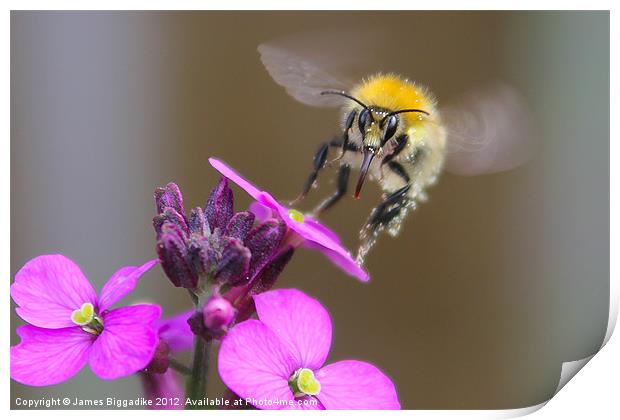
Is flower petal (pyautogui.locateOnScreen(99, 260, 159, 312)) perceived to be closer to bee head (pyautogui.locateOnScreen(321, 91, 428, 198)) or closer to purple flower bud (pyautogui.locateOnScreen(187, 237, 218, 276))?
purple flower bud (pyautogui.locateOnScreen(187, 237, 218, 276))

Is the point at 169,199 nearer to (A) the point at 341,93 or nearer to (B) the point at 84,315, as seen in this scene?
(B) the point at 84,315

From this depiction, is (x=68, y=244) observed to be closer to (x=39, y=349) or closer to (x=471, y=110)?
(x=39, y=349)

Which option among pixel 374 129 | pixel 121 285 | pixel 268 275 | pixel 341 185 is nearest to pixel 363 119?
pixel 374 129

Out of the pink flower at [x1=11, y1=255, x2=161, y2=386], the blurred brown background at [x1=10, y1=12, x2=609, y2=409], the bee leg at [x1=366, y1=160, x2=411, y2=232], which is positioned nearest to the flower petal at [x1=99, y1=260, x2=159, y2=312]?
the pink flower at [x1=11, y1=255, x2=161, y2=386]

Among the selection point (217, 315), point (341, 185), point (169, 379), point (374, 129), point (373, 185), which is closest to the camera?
point (217, 315)

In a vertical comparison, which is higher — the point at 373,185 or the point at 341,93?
the point at 341,93

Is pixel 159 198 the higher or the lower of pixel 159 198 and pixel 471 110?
the lower

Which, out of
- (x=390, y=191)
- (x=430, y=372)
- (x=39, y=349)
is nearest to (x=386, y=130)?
(x=390, y=191)
